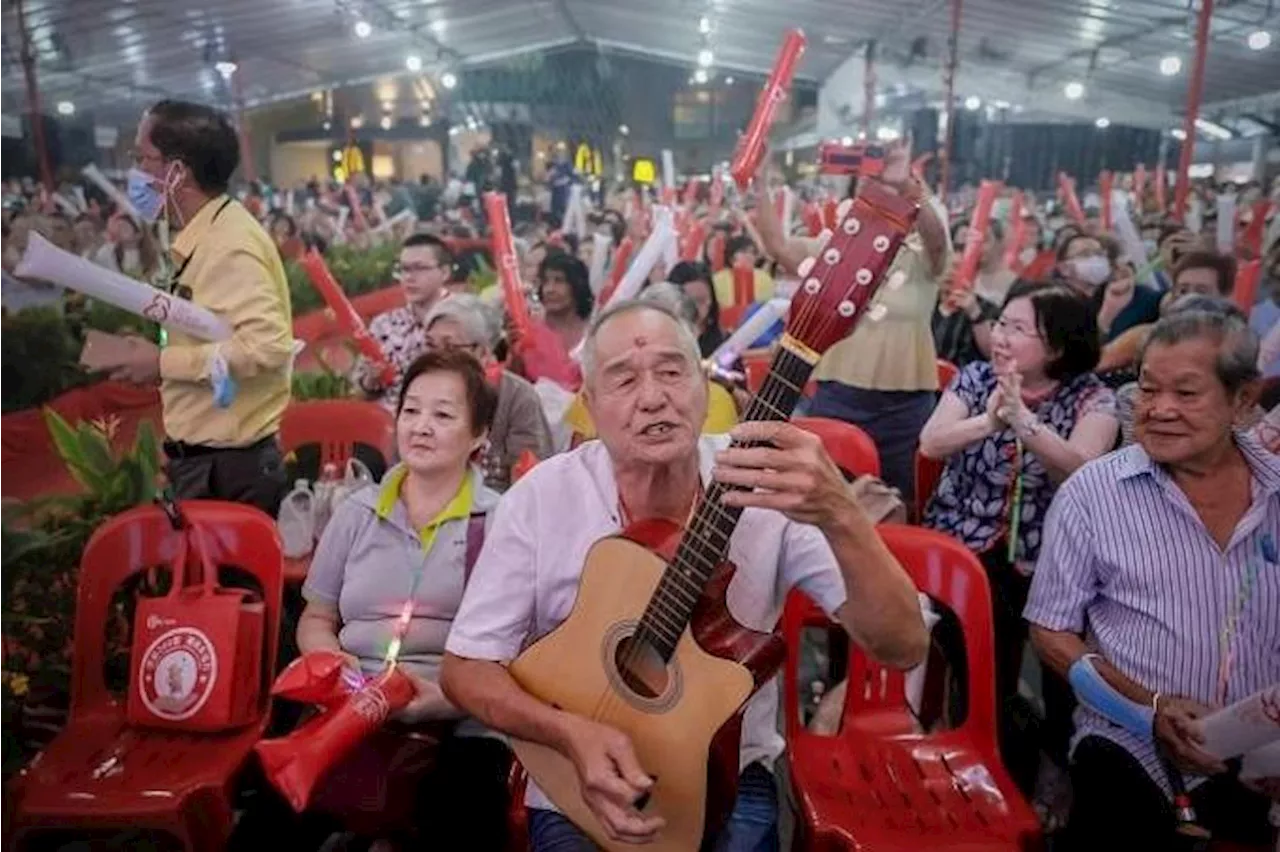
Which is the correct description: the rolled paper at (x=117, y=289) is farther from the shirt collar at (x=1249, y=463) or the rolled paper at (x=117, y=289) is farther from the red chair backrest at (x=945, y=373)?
the red chair backrest at (x=945, y=373)

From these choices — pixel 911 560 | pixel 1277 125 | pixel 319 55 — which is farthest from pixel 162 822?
pixel 319 55

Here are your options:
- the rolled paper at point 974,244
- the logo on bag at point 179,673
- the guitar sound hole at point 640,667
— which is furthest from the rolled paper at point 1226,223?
the logo on bag at point 179,673

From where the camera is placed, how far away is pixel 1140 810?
191 cm

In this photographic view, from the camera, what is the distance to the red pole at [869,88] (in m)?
9.45

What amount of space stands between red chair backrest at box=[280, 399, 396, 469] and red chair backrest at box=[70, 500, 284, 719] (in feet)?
3.62

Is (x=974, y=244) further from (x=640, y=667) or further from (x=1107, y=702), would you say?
(x=640, y=667)

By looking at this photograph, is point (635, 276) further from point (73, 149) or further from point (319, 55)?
point (319, 55)

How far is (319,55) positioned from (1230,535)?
977cm

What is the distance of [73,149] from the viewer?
3.64m

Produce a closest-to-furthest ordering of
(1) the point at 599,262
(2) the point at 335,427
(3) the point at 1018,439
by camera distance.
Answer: (3) the point at 1018,439, (2) the point at 335,427, (1) the point at 599,262

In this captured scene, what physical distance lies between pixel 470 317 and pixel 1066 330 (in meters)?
1.75

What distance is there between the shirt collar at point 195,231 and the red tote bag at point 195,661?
33.4 inches

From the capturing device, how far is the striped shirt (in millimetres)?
1905

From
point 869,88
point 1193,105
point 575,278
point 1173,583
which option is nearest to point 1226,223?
point 1193,105
